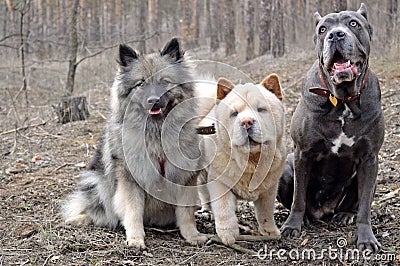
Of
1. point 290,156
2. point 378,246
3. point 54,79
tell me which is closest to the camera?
point 378,246

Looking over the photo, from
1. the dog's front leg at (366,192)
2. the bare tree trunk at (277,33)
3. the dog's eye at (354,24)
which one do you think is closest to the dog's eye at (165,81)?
the dog's eye at (354,24)

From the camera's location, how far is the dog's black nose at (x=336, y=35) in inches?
143

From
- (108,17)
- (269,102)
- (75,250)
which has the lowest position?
(75,250)

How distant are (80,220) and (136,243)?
0.85 meters

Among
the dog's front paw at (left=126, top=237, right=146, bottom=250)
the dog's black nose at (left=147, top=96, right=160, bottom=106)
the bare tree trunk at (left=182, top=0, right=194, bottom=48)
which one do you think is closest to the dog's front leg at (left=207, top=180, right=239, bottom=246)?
the dog's front paw at (left=126, top=237, right=146, bottom=250)

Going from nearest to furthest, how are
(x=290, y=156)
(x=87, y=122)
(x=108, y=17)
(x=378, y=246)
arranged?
(x=378, y=246)
(x=290, y=156)
(x=87, y=122)
(x=108, y=17)

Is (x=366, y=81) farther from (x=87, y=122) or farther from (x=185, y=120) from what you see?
(x=87, y=122)

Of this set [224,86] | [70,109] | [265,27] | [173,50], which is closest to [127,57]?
[173,50]

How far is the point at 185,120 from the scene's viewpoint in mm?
4215

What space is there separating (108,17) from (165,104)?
3363 centimetres

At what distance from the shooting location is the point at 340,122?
392 cm

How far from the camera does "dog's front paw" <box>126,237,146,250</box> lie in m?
3.86

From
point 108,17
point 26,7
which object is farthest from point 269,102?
point 108,17

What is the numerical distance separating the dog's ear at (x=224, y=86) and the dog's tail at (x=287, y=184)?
1099 mm
